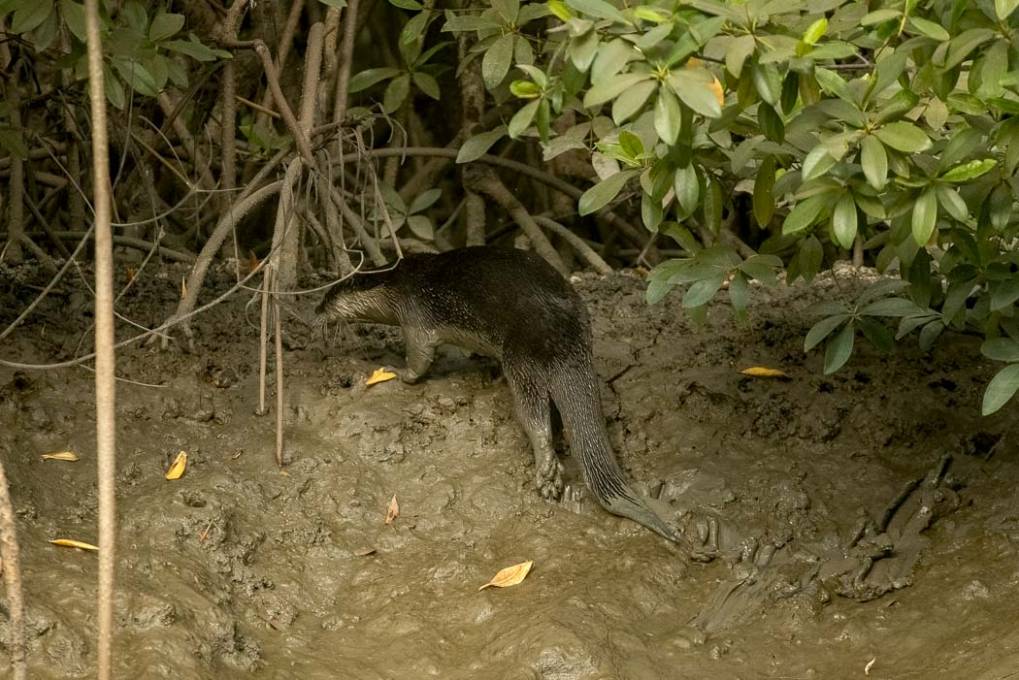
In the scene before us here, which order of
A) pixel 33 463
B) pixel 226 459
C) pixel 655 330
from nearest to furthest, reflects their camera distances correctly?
pixel 33 463 < pixel 226 459 < pixel 655 330

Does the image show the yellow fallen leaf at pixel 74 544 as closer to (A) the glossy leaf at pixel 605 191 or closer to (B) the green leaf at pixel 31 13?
(B) the green leaf at pixel 31 13

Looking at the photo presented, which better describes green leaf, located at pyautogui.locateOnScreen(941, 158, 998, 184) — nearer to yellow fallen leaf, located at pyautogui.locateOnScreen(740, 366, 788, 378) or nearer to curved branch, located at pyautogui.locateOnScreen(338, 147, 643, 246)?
yellow fallen leaf, located at pyautogui.locateOnScreen(740, 366, 788, 378)

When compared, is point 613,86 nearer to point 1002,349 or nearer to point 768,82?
point 768,82

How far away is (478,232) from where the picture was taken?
483cm

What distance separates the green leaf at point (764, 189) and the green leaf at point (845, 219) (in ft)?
1.08

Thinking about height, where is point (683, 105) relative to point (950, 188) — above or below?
above

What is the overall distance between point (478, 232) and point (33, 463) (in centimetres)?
209

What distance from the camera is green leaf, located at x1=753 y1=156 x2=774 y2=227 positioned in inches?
110

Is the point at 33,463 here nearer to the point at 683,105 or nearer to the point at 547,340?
the point at 547,340

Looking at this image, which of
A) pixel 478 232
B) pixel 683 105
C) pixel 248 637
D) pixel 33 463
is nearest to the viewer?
pixel 683 105

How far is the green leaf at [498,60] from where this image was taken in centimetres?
311

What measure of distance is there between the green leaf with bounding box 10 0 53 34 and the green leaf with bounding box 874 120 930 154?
1802 mm

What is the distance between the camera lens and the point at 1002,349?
2.92 meters

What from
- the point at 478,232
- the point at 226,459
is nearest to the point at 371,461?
the point at 226,459
